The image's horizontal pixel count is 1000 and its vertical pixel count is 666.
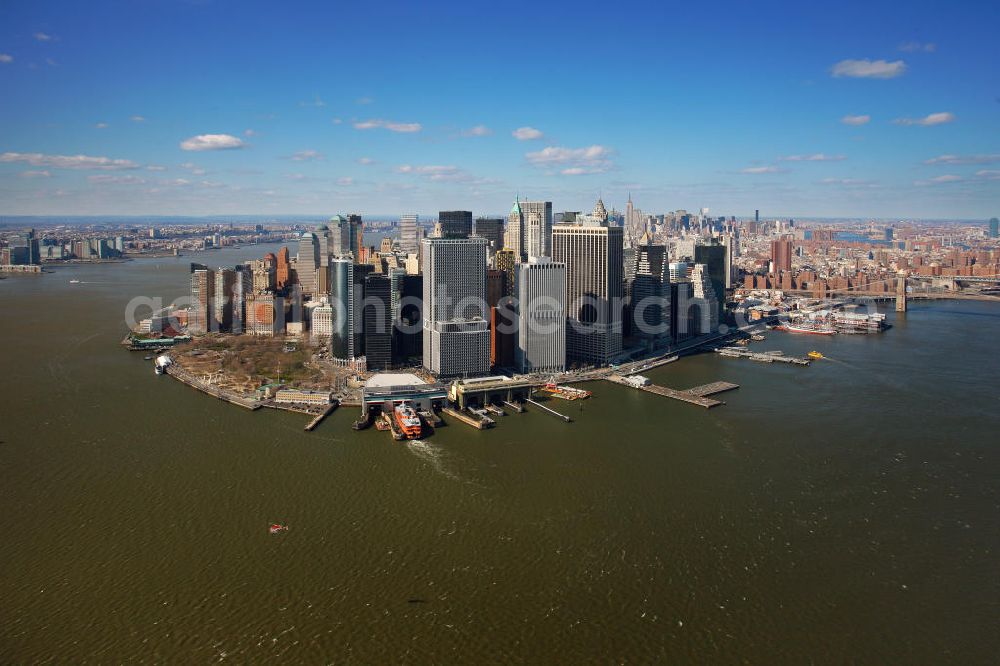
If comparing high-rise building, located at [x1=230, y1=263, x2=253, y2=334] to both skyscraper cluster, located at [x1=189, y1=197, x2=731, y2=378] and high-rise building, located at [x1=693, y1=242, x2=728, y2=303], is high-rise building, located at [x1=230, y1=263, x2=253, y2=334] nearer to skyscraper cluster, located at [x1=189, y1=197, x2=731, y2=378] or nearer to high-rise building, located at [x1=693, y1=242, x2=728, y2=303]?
skyscraper cluster, located at [x1=189, y1=197, x2=731, y2=378]

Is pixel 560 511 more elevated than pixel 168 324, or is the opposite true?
pixel 168 324

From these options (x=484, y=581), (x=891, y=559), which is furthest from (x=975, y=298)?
(x=484, y=581)

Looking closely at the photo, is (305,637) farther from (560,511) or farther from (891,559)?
(891,559)

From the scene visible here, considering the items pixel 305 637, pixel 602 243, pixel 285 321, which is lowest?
pixel 305 637

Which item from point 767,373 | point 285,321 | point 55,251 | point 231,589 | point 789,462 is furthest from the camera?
point 55,251

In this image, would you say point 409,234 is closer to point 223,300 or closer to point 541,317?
point 223,300

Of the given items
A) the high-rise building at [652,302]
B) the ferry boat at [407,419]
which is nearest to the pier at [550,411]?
the ferry boat at [407,419]

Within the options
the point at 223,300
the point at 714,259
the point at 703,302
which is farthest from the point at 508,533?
the point at 714,259
